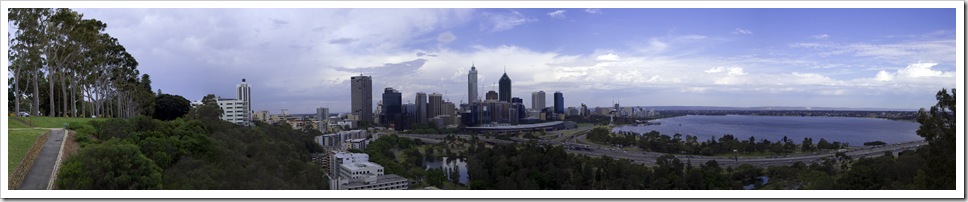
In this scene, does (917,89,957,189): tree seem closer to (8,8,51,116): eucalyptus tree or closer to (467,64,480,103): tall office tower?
(467,64,480,103): tall office tower

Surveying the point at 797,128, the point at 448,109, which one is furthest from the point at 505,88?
the point at 797,128

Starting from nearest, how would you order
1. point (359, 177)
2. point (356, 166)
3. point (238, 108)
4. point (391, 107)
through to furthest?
1. point (359, 177)
2. point (356, 166)
3. point (391, 107)
4. point (238, 108)

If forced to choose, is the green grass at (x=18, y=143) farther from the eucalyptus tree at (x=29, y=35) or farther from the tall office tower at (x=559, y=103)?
the tall office tower at (x=559, y=103)

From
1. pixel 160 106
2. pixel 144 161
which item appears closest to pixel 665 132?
pixel 144 161

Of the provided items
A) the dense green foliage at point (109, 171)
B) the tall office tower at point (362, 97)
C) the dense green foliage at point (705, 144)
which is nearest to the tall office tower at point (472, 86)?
the tall office tower at point (362, 97)

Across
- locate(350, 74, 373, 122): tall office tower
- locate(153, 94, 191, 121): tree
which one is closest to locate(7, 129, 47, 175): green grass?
locate(350, 74, 373, 122): tall office tower

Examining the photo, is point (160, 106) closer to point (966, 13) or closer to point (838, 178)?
point (838, 178)

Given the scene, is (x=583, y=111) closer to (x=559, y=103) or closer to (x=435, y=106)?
(x=559, y=103)
